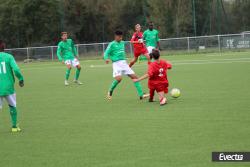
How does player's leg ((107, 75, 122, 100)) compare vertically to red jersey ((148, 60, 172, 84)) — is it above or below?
below

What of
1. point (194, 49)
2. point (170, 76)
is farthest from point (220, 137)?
point (194, 49)

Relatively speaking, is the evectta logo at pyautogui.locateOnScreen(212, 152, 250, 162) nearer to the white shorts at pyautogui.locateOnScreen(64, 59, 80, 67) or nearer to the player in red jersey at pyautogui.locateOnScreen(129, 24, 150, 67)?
the player in red jersey at pyautogui.locateOnScreen(129, 24, 150, 67)

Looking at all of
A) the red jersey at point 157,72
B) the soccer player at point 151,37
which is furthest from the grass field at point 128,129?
the soccer player at point 151,37

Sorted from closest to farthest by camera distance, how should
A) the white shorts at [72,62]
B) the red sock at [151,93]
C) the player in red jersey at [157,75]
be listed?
the player in red jersey at [157,75], the red sock at [151,93], the white shorts at [72,62]

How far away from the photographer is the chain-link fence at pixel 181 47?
40562mm

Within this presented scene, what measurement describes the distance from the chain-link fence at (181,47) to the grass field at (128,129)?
23.9m

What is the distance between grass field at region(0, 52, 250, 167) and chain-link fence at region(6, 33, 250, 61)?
23922mm

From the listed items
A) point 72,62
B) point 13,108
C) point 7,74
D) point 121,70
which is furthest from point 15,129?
point 72,62

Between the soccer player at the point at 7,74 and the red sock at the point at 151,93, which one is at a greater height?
the soccer player at the point at 7,74

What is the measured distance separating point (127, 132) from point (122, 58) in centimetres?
580

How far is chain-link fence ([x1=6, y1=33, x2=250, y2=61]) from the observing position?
133ft

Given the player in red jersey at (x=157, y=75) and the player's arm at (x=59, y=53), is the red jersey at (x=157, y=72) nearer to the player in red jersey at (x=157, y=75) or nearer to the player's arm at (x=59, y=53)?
the player in red jersey at (x=157, y=75)

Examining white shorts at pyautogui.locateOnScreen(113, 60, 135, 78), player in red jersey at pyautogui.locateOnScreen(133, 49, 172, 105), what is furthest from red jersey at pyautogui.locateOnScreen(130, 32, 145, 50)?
player in red jersey at pyautogui.locateOnScreen(133, 49, 172, 105)

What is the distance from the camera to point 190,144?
8484 mm
